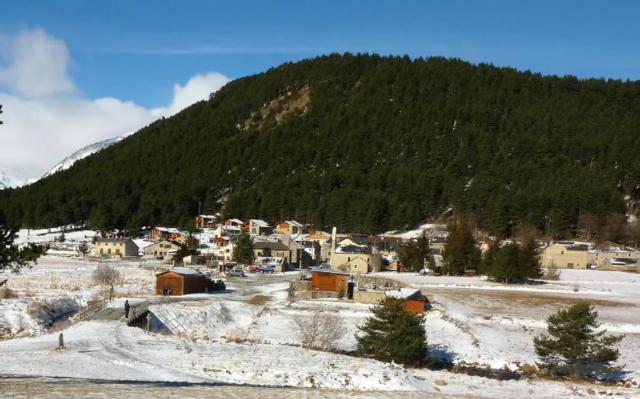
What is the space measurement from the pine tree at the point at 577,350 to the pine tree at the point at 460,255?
4526 centimetres

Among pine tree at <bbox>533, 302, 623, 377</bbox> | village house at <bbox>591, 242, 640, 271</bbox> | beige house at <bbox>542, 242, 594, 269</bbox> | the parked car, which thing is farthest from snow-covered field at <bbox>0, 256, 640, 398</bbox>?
village house at <bbox>591, 242, 640, 271</bbox>

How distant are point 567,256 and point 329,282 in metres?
48.0

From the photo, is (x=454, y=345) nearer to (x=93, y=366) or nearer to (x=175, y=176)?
(x=93, y=366)

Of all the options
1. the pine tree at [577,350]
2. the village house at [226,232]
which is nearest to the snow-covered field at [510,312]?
the pine tree at [577,350]

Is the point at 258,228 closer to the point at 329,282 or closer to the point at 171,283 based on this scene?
the point at 171,283

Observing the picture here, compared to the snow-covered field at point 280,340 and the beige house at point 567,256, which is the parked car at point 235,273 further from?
the beige house at point 567,256

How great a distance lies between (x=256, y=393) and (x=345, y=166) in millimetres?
154449

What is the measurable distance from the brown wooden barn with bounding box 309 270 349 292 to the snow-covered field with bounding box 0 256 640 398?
9.17 feet

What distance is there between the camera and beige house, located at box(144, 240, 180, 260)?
97.6m

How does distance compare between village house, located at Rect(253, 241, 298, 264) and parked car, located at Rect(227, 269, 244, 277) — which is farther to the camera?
village house, located at Rect(253, 241, 298, 264)

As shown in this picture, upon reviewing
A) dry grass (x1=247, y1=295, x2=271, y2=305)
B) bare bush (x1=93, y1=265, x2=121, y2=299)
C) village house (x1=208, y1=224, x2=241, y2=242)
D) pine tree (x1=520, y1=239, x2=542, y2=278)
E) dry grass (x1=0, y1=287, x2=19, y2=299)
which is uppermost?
village house (x1=208, y1=224, x2=241, y2=242)

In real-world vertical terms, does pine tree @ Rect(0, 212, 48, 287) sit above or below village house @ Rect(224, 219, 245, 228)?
below

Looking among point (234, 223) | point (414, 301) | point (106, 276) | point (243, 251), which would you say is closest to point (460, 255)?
point (243, 251)

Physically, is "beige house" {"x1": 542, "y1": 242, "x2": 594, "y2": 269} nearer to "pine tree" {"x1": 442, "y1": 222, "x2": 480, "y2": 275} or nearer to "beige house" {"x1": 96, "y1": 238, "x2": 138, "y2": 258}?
"pine tree" {"x1": 442, "y1": 222, "x2": 480, "y2": 275}
